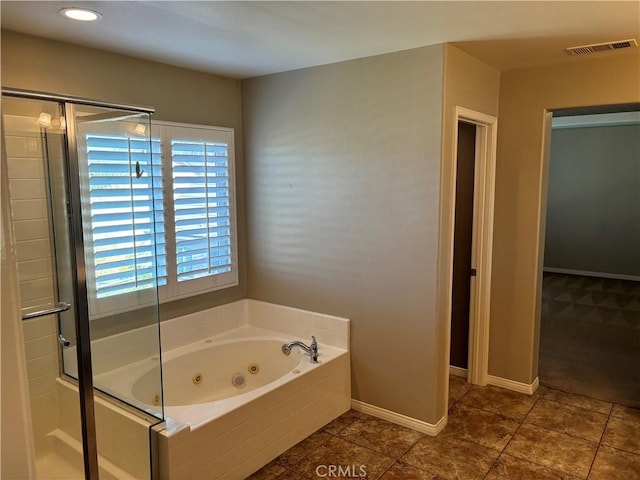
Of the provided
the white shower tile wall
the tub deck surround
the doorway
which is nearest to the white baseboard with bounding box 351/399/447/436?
the tub deck surround

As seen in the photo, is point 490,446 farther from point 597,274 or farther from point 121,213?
point 597,274

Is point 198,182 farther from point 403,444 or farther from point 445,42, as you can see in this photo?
point 403,444

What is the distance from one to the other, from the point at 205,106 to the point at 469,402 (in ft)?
9.92

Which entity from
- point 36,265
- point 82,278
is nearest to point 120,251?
point 82,278

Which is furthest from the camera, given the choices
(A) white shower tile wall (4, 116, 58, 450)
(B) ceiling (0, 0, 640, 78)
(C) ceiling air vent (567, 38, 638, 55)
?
(C) ceiling air vent (567, 38, 638, 55)

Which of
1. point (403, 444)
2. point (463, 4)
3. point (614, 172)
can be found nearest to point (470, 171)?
point (463, 4)

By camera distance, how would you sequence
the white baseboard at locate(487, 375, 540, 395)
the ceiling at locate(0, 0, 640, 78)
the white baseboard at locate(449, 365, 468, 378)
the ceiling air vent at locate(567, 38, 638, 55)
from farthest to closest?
the white baseboard at locate(449, 365, 468, 378) → the white baseboard at locate(487, 375, 540, 395) → the ceiling air vent at locate(567, 38, 638, 55) → the ceiling at locate(0, 0, 640, 78)

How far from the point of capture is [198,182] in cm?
360

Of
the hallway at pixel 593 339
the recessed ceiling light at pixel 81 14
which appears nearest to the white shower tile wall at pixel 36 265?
the recessed ceiling light at pixel 81 14

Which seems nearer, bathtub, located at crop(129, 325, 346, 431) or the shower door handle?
the shower door handle

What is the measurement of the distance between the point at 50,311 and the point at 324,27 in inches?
82.5

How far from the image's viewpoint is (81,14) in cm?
234

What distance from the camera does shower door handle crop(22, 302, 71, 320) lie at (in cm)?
246

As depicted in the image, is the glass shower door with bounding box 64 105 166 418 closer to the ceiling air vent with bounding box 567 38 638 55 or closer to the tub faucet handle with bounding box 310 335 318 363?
the tub faucet handle with bounding box 310 335 318 363
